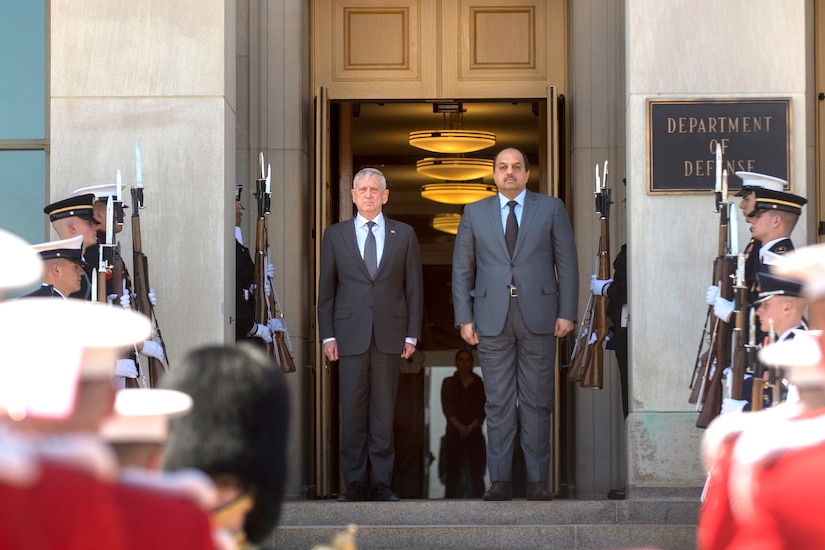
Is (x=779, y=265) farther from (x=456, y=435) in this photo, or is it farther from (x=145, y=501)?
(x=456, y=435)

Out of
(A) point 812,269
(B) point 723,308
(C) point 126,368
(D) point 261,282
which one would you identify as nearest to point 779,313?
(B) point 723,308

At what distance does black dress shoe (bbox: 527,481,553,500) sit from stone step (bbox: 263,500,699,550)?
27 centimetres

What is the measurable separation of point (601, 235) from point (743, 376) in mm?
2712

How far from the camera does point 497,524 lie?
8.52 m

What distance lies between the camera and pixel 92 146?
9.62m

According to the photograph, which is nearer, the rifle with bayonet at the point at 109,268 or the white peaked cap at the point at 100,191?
the rifle with bayonet at the point at 109,268

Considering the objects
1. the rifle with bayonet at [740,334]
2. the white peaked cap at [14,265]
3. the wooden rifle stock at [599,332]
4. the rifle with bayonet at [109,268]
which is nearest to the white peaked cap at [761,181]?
the rifle with bayonet at [740,334]

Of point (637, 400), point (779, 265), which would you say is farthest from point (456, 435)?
point (779, 265)

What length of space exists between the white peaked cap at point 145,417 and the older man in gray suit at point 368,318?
6.18m

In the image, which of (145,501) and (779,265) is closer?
(145,501)

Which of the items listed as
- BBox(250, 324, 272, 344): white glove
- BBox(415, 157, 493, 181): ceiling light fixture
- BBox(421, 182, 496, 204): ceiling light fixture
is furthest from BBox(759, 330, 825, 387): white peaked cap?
BBox(421, 182, 496, 204): ceiling light fixture

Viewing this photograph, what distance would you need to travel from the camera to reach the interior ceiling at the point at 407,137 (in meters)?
15.3

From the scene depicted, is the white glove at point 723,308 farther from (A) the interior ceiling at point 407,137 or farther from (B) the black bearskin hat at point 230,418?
(B) the black bearskin hat at point 230,418

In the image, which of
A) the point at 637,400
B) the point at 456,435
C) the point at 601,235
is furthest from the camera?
the point at 456,435
